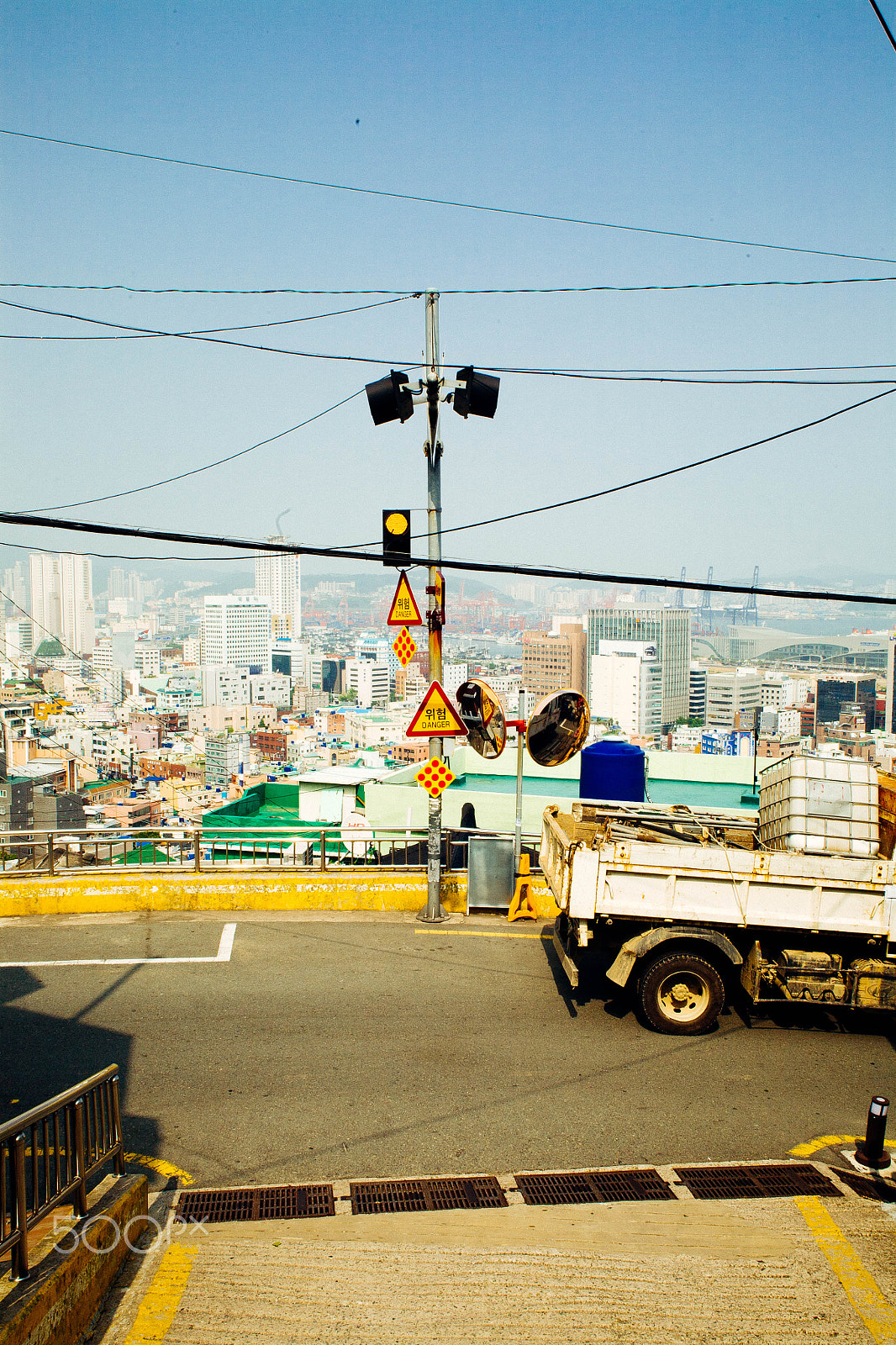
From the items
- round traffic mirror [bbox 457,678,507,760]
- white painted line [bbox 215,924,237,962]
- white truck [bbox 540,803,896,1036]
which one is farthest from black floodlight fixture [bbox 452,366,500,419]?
white painted line [bbox 215,924,237,962]

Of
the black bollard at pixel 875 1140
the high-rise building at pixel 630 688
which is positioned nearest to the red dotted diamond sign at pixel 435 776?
the black bollard at pixel 875 1140

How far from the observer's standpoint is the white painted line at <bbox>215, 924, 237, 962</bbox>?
9977mm

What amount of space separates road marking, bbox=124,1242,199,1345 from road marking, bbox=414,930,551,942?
6.26 metres

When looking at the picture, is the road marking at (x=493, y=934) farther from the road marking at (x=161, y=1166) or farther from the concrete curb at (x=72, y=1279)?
the concrete curb at (x=72, y=1279)

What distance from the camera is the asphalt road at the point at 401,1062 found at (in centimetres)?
614

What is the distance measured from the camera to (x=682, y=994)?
8109 mm

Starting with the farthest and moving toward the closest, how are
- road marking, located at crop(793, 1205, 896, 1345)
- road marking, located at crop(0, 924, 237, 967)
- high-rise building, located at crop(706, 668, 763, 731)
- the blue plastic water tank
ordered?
high-rise building, located at crop(706, 668, 763, 731) < the blue plastic water tank < road marking, located at crop(0, 924, 237, 967) < road marking, located at crop(793, 1205, 896, 1345)

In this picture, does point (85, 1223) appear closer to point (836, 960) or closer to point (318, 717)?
point (836, 960)

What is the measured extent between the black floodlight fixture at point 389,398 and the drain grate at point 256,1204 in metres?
8.15

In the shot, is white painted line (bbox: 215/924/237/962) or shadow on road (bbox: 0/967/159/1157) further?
white painted line (bbox: 215/924/237/962)

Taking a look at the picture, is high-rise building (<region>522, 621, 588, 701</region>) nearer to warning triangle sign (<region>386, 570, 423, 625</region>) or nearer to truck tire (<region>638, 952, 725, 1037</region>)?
warning triangle sign (<region>386, 570, 423, 625</region>)

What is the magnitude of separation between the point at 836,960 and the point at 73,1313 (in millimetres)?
6536

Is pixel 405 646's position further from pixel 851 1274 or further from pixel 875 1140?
pixel 851 1274

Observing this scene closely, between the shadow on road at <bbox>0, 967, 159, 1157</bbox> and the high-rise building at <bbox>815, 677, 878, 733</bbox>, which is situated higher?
the shadow on road at <bbox>0, 967, 159, 1157</bbox>
